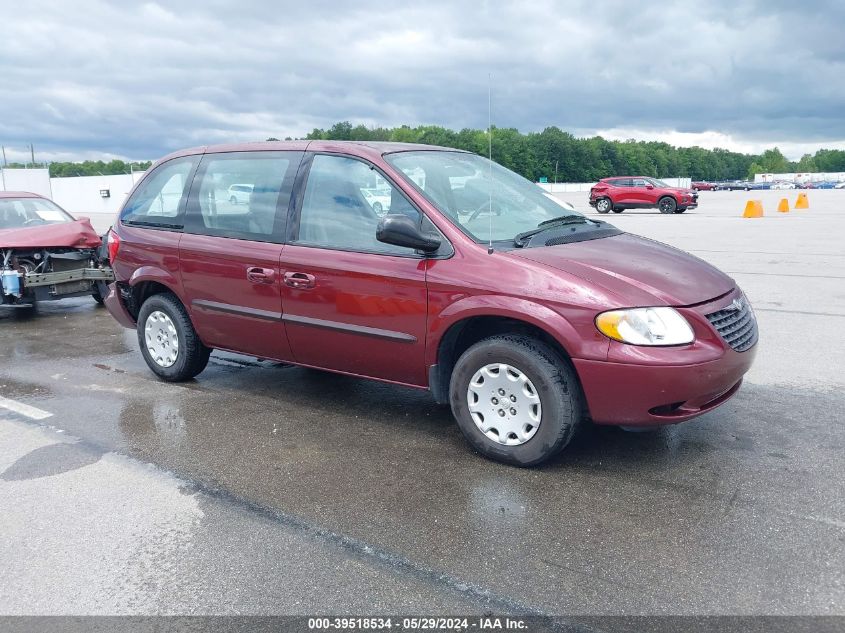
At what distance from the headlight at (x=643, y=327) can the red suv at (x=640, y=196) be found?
28.0 m

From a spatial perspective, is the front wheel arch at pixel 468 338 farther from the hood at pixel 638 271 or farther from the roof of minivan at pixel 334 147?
the roof of minivan at pixel 334 147

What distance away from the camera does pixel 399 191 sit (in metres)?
4.30

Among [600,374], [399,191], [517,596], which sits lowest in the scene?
[517,596]

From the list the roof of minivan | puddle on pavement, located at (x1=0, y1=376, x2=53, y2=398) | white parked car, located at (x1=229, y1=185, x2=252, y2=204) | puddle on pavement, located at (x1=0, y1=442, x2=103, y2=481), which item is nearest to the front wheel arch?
the roof of minivan

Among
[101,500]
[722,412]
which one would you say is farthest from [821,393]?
[101,500]

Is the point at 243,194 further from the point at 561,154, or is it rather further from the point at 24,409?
the point at 561,154

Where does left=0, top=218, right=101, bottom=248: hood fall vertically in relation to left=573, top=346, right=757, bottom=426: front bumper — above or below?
above

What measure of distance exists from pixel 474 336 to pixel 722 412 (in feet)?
6.04

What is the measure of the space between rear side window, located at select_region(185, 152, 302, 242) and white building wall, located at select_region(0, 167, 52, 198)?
39098mm

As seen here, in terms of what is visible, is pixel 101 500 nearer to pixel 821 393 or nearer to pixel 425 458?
pixel 425 458

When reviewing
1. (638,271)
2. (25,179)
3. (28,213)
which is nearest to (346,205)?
(638,271)

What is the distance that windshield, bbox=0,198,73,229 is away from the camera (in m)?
9.34

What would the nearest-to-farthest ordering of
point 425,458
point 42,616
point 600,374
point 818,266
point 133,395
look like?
point 42,616
point 600,374
point 425,458
point 133,395
point 818,266

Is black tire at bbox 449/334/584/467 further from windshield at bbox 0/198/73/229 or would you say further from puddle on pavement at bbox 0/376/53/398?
windshield at bbox 0/198/73/229
